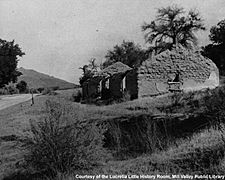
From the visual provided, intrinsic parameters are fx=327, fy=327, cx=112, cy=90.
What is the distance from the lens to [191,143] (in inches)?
286

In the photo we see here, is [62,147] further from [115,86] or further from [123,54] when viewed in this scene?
[123,54]

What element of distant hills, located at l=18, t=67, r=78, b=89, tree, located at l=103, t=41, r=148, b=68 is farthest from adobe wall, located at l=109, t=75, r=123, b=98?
distant hills, located at l=18, t=67, r=78, b=89

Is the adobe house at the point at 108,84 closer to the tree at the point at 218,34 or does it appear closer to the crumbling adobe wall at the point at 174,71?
the crumbling adobe wall at the point at 174,71

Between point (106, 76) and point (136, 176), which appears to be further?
point (106, 76)

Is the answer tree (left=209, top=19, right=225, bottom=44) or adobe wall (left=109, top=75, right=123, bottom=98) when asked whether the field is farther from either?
tree (left=209, top=19, right=225, bottom=44)

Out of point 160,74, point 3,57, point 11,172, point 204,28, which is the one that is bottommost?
point 11,172

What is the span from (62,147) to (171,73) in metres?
14.7

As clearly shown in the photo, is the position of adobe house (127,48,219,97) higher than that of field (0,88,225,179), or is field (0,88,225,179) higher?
adobe house (127,48,219,97)

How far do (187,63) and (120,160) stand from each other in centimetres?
1453

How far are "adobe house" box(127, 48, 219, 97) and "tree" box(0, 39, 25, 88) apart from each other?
27.0m

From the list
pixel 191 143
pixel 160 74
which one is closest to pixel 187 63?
pixel 160 74

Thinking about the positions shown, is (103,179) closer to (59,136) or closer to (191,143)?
(59,136)

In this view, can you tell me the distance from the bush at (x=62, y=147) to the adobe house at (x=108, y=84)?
50.9 feet

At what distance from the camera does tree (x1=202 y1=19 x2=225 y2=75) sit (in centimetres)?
4078
